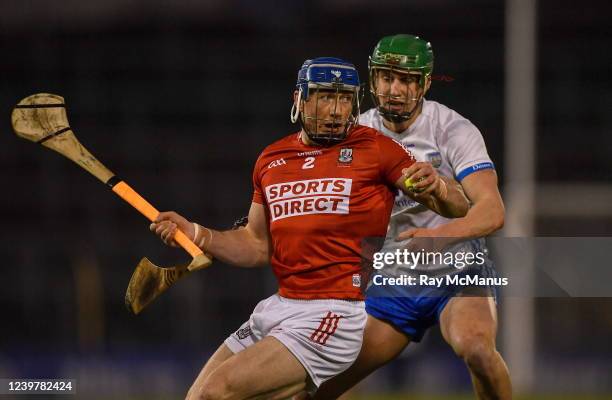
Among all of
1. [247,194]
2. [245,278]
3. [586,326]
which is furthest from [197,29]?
[586,326]

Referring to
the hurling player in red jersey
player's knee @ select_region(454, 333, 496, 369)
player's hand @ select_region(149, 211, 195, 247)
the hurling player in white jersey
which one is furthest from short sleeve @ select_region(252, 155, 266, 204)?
player's knee @ select_region(454, 333, 496, 369)

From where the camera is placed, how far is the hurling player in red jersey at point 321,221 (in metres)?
4.80

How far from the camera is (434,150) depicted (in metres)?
5.75

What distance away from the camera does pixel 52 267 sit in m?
12.4

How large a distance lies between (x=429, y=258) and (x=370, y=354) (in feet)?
1.69

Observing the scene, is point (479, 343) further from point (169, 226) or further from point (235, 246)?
point (169, 226)

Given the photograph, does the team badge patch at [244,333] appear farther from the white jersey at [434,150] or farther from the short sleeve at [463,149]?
the short sleeve at [463,149]

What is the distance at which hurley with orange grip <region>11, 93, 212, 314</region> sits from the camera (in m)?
5.29

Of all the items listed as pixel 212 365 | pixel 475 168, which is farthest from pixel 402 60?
pixel 212 365

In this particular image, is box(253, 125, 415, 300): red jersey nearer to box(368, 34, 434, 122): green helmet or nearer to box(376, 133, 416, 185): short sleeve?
box(376, 133, 416, 185): short sleeve

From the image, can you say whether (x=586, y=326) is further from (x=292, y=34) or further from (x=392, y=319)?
(x=392, y=319)

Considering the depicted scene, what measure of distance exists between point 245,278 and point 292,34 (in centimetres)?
297

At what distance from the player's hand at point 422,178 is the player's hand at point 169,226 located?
39.3 inches

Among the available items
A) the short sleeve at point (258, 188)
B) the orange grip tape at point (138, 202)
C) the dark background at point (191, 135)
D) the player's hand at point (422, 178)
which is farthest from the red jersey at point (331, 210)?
the dark background at point (191, 135)
